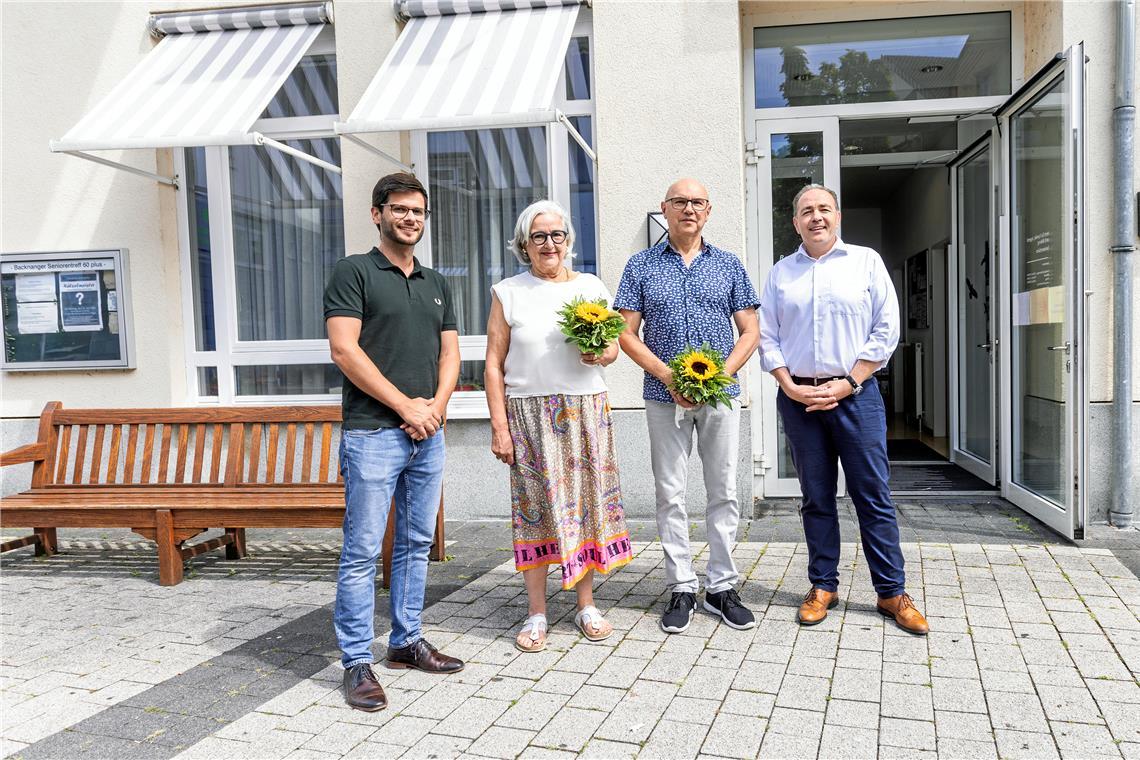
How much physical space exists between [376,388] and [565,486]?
1.01 m

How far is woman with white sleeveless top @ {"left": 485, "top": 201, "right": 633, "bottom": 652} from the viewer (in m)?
3.71

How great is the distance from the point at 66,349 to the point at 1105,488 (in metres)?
7.79

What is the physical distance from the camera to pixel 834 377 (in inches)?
154

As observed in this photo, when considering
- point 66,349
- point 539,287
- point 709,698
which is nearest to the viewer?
point 709,698

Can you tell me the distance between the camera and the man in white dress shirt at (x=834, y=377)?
3863mm

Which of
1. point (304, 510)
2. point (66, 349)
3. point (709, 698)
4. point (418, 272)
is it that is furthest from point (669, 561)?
point (66, 349)

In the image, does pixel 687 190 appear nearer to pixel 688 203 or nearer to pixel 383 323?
pixel 688 203

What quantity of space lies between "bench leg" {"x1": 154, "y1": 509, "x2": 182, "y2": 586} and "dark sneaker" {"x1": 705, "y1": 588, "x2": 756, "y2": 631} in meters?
3.08

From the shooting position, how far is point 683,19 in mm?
6027

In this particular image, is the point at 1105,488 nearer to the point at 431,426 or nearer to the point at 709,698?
the point at 709,698

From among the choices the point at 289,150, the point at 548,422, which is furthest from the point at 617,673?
the point at 289,150

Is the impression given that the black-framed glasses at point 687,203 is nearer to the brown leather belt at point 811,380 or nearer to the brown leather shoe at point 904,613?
the brown leather belt at point 811,380

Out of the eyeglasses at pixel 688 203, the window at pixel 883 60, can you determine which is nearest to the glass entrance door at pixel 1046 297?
the window at pixel 883 60

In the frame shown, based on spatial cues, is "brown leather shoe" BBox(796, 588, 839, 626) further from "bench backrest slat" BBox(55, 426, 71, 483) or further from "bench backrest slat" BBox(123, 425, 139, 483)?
"bench backrest slat" BBox(55, 426, 71, 483)
